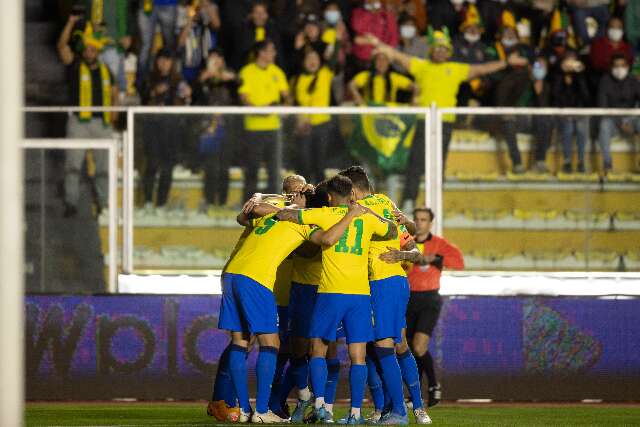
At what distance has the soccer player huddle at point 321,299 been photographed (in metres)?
10.8

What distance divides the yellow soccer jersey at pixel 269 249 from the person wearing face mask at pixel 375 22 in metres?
6.85

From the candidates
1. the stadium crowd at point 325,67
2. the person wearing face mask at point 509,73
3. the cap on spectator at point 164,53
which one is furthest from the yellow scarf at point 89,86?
the person wearing face mask at point 509,73

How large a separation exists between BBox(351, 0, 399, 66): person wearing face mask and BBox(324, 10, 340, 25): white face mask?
210mm

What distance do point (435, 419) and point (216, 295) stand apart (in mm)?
3433

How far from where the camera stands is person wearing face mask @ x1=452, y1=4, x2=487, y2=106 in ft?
54.6

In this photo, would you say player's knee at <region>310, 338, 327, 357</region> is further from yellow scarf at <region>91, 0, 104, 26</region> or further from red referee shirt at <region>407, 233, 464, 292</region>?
yellow scarf at <region>91, 0, 104, 26</region>

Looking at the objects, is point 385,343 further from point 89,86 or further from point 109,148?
point 89,86

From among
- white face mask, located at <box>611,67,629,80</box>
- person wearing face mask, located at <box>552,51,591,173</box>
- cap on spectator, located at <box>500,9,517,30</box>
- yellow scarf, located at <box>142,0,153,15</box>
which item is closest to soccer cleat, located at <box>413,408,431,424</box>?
person wearing face mask, located at <box>552,51,591,173</box>

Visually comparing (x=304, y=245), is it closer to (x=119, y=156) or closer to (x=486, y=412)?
(x=486, y=412)

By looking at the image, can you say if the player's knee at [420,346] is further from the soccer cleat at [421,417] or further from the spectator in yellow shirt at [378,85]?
the spectator in yellow shirt at [378,85]

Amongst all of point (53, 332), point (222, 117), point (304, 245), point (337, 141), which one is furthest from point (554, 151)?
point (53, 332)

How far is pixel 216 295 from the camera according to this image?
1485cm

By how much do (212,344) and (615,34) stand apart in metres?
6.68

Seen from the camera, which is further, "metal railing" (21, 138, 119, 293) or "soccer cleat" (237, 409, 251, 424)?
"metal railing" (21, 138, 119, 293)
